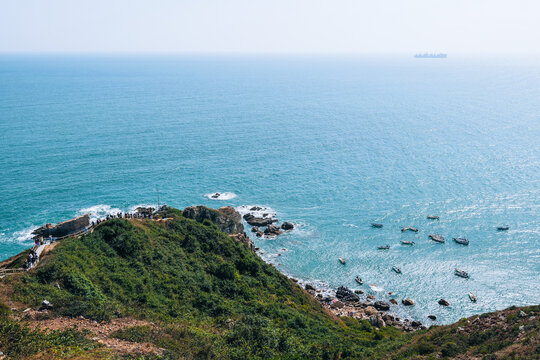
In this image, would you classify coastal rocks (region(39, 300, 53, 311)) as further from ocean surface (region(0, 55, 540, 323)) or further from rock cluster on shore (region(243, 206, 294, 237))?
rock cluster on shore (region(243, 206, 294, 237))

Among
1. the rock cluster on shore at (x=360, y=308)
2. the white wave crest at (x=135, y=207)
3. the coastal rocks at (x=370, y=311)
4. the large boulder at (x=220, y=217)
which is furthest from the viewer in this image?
the white wave crest at (x=135, y=207)

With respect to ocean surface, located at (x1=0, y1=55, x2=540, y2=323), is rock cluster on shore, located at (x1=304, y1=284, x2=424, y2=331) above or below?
below

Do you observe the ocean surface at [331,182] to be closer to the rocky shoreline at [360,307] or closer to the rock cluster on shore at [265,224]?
the rock cluster on shore at [265,224]

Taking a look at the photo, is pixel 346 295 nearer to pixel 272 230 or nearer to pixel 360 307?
pixel 360 307

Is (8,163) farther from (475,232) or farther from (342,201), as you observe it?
(475,232)

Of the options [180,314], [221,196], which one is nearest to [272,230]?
[221,196]

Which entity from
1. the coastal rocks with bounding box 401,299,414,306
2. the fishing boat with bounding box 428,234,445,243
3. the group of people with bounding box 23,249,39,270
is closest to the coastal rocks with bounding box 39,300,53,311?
the group of people with bounding box 23,249,39,270

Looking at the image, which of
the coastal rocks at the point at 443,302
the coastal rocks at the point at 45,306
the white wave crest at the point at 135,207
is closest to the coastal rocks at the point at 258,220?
the white wave crest at the point at 135,207
